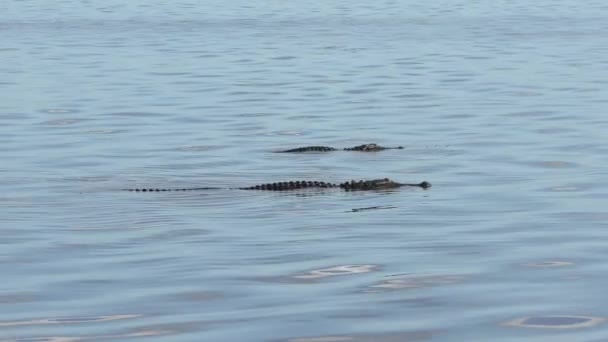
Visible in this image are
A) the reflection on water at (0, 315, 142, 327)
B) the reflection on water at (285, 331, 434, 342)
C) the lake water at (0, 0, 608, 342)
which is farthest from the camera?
the lake water at (0, 0, 608, 342)

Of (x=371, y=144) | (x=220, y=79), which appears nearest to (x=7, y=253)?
(x=371, y=144)

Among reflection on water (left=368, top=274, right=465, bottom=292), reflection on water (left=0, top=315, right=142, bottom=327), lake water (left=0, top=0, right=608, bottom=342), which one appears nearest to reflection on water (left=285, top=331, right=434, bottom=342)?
lake water (left=0, top=0, right=608, bottom=342)

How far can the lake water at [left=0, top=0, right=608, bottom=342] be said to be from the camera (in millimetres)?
10336

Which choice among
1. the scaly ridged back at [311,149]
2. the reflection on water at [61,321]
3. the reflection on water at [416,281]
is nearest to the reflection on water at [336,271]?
the reflection on water at [416,281]

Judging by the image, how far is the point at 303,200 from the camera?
15.9m

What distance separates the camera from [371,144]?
2125 cm

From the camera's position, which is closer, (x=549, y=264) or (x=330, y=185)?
(x=549, y=264)

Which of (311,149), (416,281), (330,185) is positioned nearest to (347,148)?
(311,149)

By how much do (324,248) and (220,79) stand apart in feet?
69.7

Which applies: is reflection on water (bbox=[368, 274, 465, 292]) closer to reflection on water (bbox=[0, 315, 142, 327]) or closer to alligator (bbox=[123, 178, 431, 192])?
reflection on water (bbox=[0, 315, 142, 327])

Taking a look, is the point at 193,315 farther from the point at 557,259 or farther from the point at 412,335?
the point at 557,259

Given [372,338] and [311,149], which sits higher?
[311,149]

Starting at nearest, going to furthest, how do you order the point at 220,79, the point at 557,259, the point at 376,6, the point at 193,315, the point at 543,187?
the point at 193,315 → the point at 557,259 → the point at 543,187 → the point at 220,79 → the point at 376,6

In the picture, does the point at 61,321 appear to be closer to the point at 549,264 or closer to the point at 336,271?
the point at 336,271
